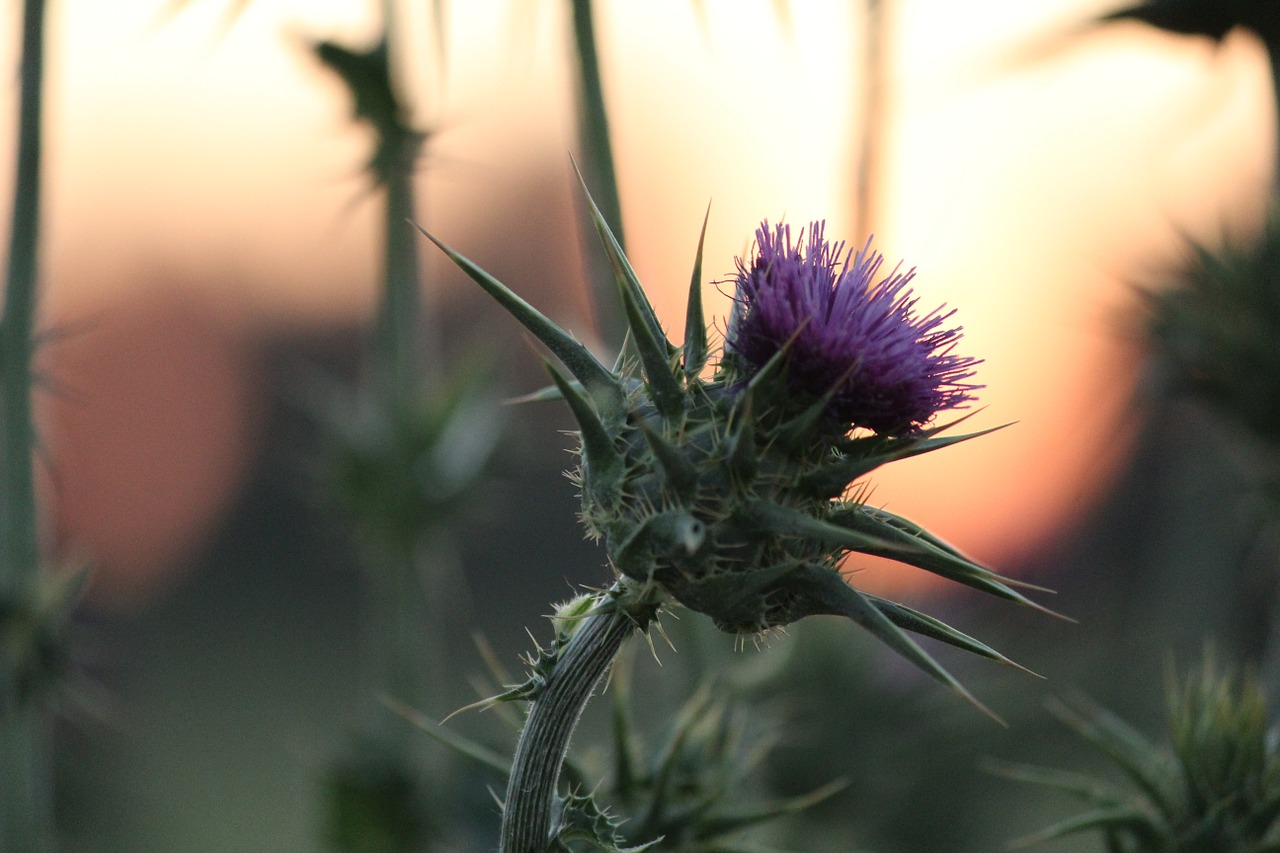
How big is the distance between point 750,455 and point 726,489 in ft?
0.24

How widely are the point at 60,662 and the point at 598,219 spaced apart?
7.62ft

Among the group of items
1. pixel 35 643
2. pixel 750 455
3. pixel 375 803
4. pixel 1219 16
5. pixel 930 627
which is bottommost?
pixel 375 803

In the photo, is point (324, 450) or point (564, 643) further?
point (324, 450)

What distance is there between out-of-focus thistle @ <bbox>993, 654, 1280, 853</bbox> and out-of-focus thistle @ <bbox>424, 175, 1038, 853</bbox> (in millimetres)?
1086

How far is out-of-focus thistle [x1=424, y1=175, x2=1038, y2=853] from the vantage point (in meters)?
1.86

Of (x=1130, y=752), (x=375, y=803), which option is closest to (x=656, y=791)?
(x=1130, y=752)

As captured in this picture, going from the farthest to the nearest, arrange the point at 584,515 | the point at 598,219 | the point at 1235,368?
1. the point at 1235,368
2. the point at 584,515
3. the point at 598,219

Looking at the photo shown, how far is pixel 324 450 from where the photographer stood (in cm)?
457

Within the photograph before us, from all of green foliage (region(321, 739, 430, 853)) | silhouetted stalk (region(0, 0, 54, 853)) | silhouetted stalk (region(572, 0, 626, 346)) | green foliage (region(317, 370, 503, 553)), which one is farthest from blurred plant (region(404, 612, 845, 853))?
green foliage (region(317, 370, 503, 553))

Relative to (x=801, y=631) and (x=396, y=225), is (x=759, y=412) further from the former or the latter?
(x=801, y=631)

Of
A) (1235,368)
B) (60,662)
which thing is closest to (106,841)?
(60,662)

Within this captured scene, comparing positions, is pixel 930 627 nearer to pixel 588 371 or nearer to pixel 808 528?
pixel 808 528

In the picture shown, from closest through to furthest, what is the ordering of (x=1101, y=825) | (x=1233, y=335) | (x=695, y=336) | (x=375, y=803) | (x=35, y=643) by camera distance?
(x=695, y=336), (x=1101, y=825), (x=35, y=643), (x=375, y=803), (x=1233, y=335)

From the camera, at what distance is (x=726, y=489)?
192 cm
